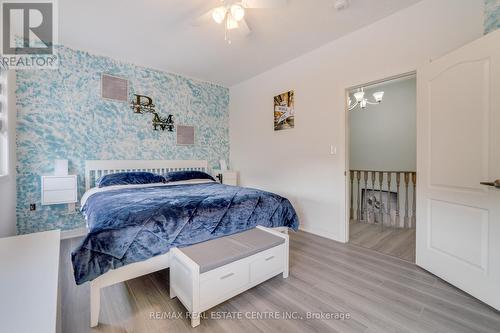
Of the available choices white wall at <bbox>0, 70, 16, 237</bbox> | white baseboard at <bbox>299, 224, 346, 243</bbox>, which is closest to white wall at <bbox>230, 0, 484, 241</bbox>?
white baseboard at <bbox>299, 224, 346, 243</bbox>

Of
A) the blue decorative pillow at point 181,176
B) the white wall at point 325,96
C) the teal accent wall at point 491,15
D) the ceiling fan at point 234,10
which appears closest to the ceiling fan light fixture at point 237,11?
the ceiling fan at point 234,10

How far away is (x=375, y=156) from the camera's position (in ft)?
15.5

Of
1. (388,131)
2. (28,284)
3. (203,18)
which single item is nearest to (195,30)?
(203,18)

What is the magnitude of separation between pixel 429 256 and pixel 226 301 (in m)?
1.98

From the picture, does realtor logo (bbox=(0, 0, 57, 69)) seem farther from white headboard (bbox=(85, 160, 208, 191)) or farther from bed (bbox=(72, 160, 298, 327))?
bed (bbox=(72, 160, 298, 327))

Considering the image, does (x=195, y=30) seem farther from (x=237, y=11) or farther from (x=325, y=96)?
(x=325, y=96)

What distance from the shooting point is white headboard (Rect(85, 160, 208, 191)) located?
317cm

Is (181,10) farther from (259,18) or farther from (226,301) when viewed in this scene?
(226,301)

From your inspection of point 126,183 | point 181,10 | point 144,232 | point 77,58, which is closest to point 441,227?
point 144,232

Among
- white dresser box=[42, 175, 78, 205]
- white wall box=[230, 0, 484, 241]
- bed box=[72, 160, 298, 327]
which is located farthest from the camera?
white dresser box=[42, 175, 78, 205]

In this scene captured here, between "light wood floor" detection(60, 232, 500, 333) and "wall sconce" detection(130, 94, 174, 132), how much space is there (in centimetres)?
238

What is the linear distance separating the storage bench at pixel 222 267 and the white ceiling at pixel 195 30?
2.42 m

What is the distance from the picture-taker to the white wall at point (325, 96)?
210 centimetres

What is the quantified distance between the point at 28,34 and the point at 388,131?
6128 millimetres
